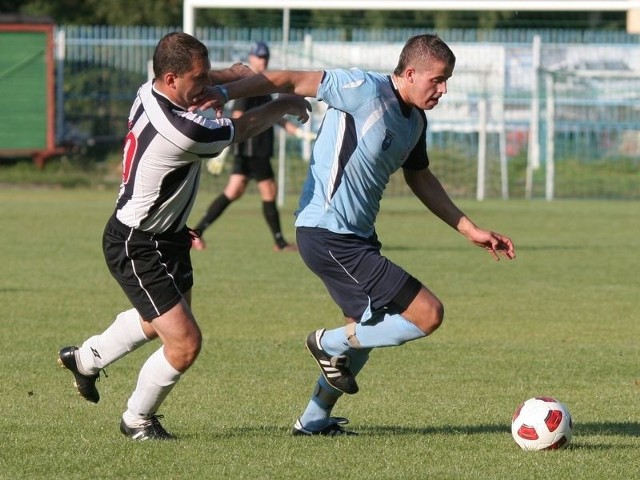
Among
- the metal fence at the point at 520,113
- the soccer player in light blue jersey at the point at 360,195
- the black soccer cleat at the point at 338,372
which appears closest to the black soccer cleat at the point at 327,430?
the soccer player in light blue jersey at the point at 360,195

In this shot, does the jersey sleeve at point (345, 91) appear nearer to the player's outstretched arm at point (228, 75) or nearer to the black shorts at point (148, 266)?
the player's outstretched arm at point (228, 75)

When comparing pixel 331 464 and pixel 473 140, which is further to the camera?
pixel 473 140

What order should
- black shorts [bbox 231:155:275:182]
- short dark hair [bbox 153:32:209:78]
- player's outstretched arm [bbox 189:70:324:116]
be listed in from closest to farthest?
short dark hair [bbox 153:32:209:78] → player's outstretched arm [bbox 189:70:324:116] → black shorts [bbox 231:155:275:182]

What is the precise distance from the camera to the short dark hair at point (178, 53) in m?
5.82

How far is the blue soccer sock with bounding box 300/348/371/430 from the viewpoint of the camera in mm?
6480

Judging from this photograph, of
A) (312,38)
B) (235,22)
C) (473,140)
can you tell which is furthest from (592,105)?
(235,22)

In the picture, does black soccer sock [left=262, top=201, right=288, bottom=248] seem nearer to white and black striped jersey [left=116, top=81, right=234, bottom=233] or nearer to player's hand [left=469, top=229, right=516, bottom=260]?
player's hand [left=469, top=229, right=516, bottom=260]

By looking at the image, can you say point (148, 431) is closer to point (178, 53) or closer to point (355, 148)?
point (355, 148)

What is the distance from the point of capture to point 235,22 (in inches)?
1328

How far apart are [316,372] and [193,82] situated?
2.79m

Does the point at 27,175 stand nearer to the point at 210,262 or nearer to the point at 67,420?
the point at 210,262

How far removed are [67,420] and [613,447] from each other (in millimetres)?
2620

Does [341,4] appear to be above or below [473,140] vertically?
above

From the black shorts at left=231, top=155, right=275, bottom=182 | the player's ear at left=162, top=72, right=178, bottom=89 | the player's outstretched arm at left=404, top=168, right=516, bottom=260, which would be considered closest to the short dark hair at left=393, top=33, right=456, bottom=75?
the player's outstretched arm at left=404, top=168, right=516, bottom=260
